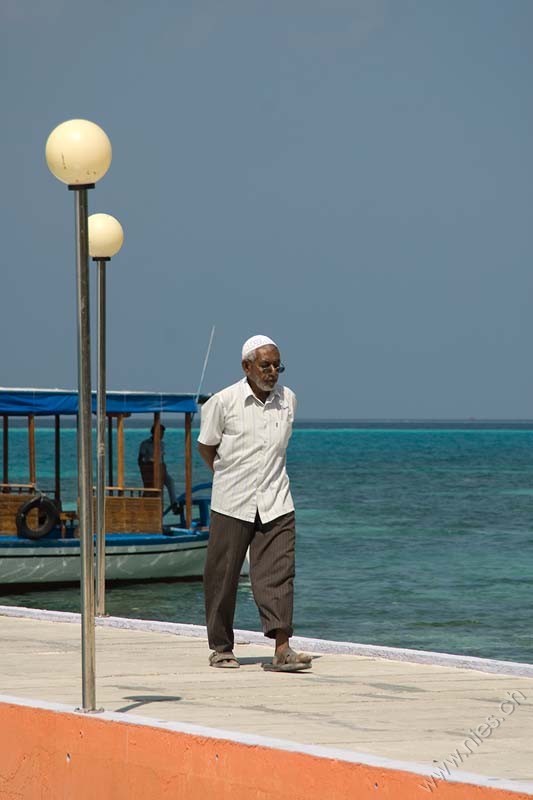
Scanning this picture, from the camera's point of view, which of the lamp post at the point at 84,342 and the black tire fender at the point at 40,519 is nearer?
the lamp post at the point at 84,342

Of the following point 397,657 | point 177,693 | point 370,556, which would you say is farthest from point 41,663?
point 370,556

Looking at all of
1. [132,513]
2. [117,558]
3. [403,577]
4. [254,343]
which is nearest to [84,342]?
[254,343]

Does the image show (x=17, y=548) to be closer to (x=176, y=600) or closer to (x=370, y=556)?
(x=176, y=600)

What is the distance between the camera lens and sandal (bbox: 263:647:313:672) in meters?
7.51

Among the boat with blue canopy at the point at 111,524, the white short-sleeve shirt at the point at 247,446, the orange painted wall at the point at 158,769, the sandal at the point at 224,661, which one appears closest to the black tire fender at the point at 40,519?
the boat with blue canopy at the point at 111,524

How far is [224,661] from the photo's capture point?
7.66 m

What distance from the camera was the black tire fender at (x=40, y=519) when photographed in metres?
20.7

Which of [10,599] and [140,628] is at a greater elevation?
[140,628]

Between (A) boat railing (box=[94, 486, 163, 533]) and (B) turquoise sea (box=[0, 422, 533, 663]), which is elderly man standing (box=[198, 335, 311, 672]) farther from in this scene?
(A) boat railing (box=[94, 486, 163, 533])

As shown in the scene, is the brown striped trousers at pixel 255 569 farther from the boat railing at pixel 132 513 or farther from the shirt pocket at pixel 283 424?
the boat railing at pixel 132 513

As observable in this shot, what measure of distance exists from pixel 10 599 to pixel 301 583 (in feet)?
20.1

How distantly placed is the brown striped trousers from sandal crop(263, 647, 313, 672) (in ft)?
0.35

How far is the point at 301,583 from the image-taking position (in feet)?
83.9

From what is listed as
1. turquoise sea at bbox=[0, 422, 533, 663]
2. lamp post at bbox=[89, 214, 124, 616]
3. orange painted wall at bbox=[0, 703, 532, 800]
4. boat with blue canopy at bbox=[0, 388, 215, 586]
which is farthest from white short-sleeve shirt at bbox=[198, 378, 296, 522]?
boat with blue canopy at bbox=[0, 388, 215, 586]
